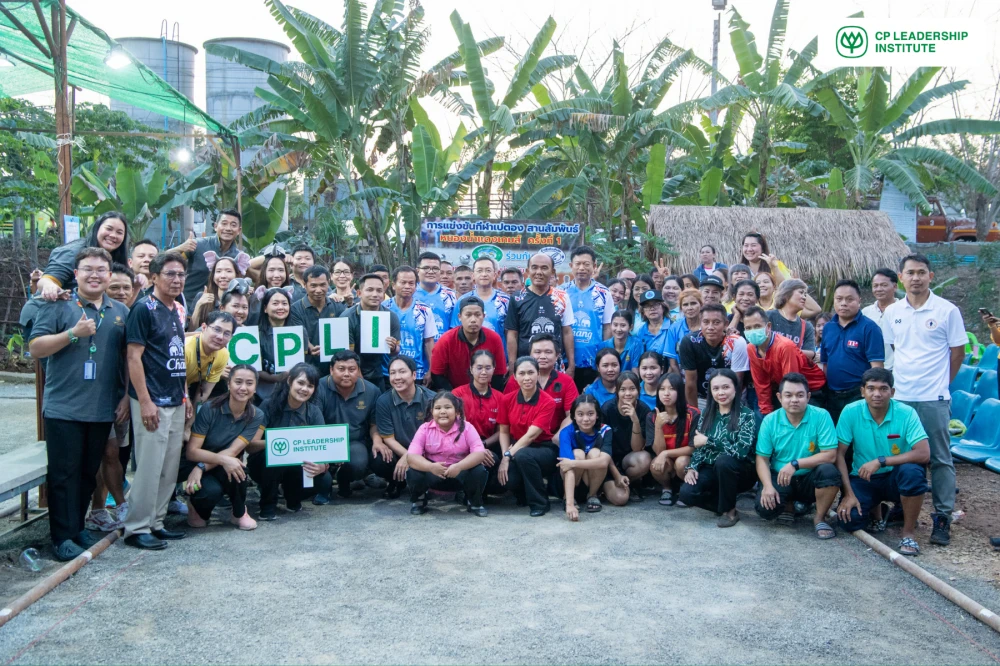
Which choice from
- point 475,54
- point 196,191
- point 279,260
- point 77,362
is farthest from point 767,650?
point 196,191

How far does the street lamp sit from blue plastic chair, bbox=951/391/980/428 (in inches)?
365

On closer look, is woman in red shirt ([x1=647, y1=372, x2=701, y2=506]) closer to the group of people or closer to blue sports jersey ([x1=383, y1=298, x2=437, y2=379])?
the group of people

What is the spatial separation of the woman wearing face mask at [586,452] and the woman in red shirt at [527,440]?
0.15 metres

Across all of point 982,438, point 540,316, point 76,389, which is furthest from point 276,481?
point 982,438

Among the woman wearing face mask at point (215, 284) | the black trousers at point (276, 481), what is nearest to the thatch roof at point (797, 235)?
the woman wearing face mask at point (215, 284)

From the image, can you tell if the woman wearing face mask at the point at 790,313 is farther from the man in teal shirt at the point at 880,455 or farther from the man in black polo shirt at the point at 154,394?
the man in black polo shirt at the point at 154,394

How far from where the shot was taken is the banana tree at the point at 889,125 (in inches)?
616

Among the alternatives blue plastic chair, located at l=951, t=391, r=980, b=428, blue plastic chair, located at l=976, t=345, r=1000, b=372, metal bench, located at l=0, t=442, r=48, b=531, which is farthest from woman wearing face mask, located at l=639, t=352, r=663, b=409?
blue plastic chair, located at l=976, t=345, r=1000, b=372

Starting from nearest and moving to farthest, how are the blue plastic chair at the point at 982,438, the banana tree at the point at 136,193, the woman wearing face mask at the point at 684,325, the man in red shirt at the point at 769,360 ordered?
the man in red shirt at the point at 769,360 → the woman wearing face mask at the point at 684,325 → the blue plastic chair at the point at 982,438 → the banana tree at the point at 136,193

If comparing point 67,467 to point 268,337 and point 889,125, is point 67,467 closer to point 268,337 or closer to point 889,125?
point 268,337

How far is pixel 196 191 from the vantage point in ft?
49.9

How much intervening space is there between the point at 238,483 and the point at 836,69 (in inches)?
536

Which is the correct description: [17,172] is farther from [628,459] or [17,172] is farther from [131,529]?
[628,459]

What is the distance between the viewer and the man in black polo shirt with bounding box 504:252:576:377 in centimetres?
745
